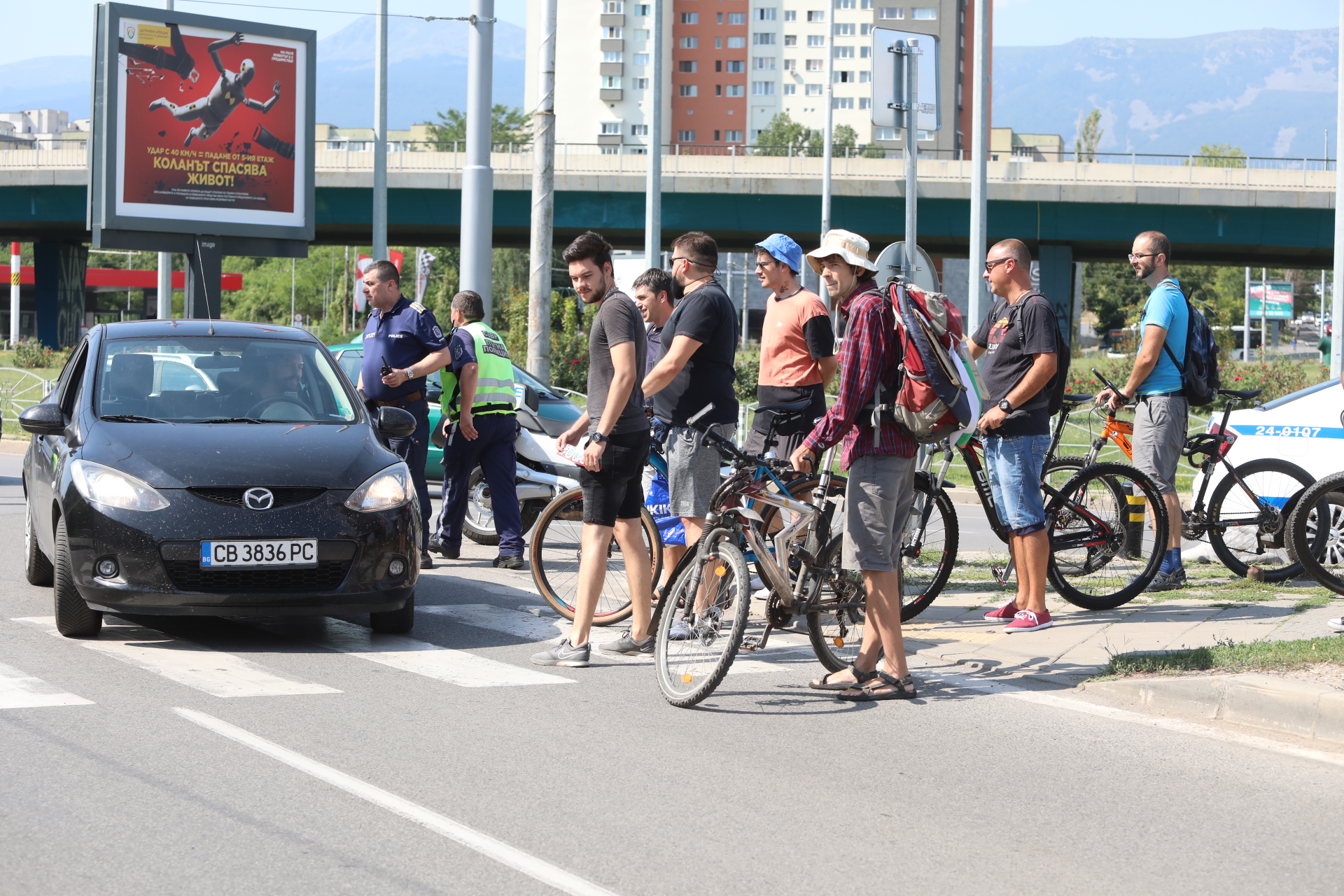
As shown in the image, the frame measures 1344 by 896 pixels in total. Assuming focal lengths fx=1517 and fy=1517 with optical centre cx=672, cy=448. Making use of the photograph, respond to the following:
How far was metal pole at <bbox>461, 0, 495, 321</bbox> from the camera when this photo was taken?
16.3 m

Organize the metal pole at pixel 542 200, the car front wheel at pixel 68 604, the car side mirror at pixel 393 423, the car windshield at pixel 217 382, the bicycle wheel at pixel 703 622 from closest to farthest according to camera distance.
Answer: the bicycle wheel at pixel 703 622
the car front wheel at pixel 68 604
the car windshield at pixel 217 382
the car side mirror at pixel 393 423
the metal pole at pixel 542 200

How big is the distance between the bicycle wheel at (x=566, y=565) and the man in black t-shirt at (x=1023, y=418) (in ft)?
6.43

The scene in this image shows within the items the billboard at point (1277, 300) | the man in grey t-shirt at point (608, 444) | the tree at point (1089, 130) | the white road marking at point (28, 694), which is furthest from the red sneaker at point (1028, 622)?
the tree at point (1089, 130)

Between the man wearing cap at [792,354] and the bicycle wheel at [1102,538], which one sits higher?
the man wearing cap at [792,354]

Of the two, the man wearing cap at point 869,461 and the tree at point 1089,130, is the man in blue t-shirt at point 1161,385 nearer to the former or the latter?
the man wearing cap at point 869,461

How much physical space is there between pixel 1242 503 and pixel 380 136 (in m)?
22.0

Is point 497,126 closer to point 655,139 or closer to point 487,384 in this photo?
point 655,139

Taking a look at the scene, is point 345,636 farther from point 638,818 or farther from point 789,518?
point 638,818

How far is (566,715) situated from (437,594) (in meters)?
3.30

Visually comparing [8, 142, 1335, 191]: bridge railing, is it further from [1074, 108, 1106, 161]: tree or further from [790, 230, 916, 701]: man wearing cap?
[1074, 108, 1106, 161]: tree

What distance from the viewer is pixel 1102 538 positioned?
8.55m

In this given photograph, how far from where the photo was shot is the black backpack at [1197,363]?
9.09 m

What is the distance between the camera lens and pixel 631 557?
7.23 meters

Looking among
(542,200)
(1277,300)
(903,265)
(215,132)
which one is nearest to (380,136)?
(215,132)
